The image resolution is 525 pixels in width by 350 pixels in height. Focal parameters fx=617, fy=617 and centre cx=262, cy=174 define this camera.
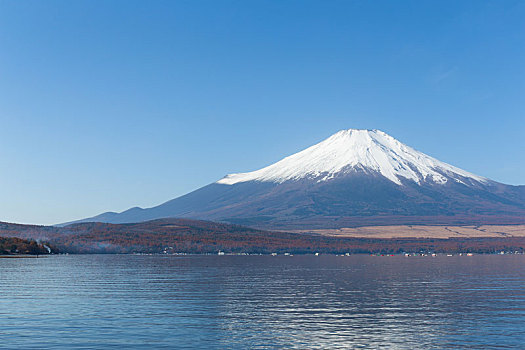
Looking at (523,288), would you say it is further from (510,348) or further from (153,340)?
(153,340)

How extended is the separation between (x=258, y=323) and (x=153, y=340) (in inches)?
448

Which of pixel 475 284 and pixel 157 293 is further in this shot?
pixel 475 284

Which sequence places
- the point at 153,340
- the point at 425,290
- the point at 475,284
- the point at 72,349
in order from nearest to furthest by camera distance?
the point at 72,349, the point at 153,340, the point at 425,290, the point at 475,284

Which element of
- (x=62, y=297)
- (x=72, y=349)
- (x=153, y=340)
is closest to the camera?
(x=72, y=349)

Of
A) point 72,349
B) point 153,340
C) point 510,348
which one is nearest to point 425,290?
point 510,348

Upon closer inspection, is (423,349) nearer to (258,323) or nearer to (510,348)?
(510,348)

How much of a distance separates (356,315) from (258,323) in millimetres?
10649

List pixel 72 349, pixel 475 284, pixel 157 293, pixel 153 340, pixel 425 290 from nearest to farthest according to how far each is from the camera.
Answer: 1. pixel 72 349
2. pixel 153 340
3. pixel 157 293
4. pixel 425 290
5. pixel 475 284

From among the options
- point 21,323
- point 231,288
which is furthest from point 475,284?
point 21,323

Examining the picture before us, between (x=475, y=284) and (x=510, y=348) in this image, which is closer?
(x=510, y=348)

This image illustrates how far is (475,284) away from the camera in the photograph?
314 ft

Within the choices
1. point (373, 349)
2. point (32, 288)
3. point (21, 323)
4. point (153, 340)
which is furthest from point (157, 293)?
point (373, 349)

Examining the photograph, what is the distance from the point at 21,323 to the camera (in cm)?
5253

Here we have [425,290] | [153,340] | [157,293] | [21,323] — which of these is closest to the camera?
[153,340]
